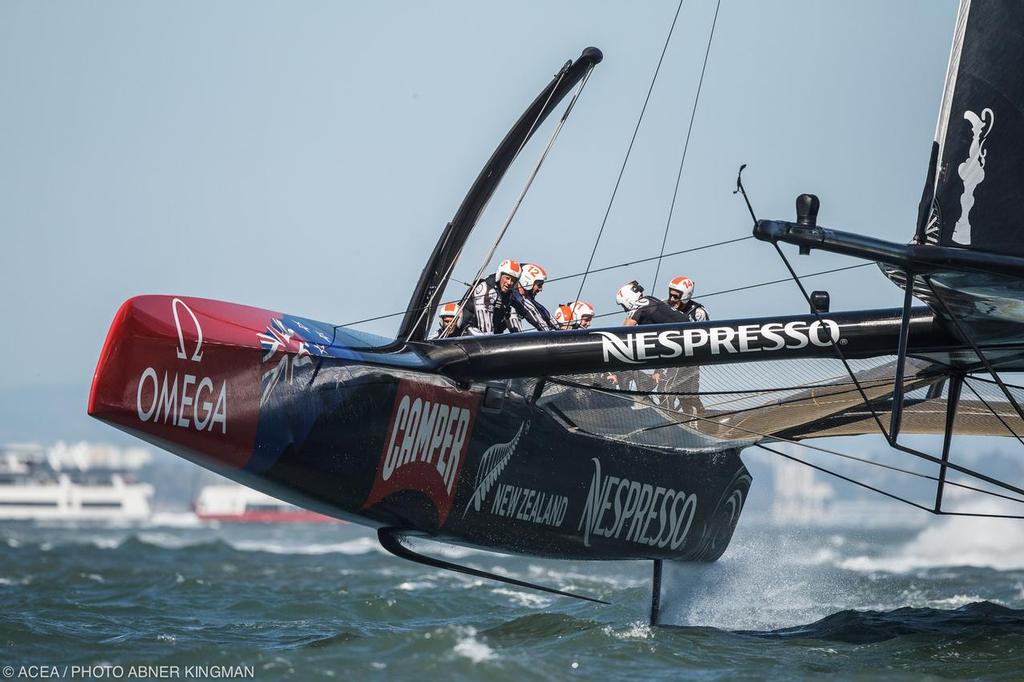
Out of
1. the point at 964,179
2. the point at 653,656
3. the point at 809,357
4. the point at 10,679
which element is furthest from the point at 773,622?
the point at 10,679

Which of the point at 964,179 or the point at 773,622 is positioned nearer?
the point at 964,179

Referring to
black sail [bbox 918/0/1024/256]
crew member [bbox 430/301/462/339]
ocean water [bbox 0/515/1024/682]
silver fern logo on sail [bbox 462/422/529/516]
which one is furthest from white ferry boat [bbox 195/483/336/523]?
black sail [bbox 918/0/1024/256]

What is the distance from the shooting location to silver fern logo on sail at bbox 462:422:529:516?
7473mm

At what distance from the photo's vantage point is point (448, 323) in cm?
879

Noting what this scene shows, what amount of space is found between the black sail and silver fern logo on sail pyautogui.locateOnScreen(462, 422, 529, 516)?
9.53ft

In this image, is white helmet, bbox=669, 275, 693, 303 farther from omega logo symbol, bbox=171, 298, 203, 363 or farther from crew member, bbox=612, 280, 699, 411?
omega logo symbol, bbox=171, 298, 203, 363

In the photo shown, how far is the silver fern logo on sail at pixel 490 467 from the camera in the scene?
294 inches

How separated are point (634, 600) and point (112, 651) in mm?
5469

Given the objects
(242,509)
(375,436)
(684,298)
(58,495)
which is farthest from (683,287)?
(242,509)

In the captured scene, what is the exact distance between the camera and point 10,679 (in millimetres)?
5859

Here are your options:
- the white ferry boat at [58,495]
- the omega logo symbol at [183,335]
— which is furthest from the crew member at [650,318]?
the white ferry boat at [58,495]

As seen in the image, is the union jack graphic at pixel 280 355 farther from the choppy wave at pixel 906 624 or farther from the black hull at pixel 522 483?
the choppy wave at pixel 906 624

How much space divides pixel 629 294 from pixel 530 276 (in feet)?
3.84

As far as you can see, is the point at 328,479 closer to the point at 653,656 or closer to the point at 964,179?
the point at 653,656
